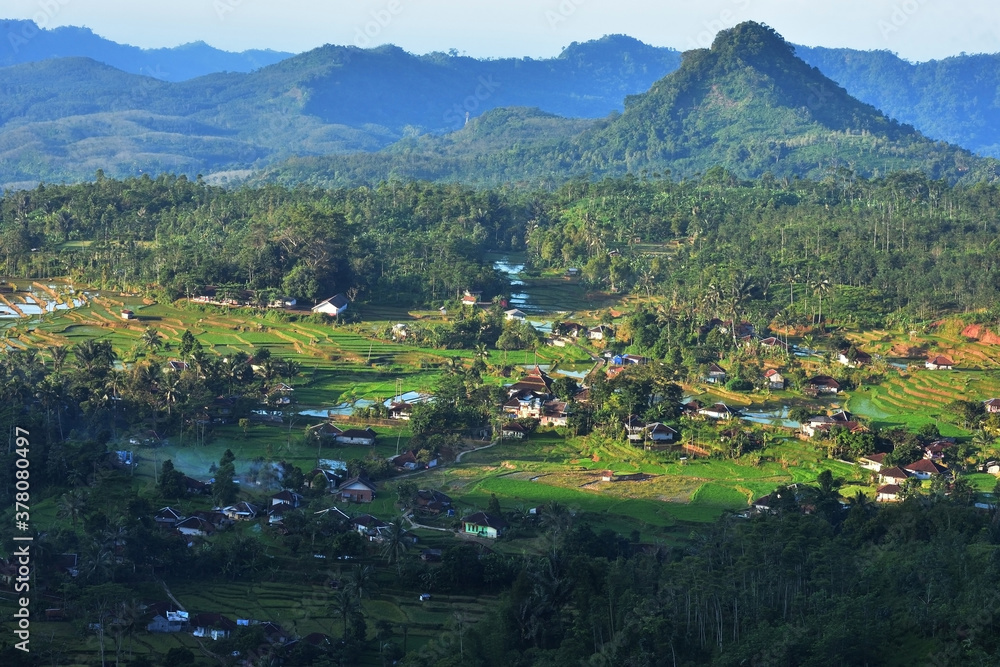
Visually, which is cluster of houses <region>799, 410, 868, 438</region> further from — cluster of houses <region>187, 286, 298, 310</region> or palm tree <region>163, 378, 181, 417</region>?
cluster of houses <region>187, 286, 298, 310</region>

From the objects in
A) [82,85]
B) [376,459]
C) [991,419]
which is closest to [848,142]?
[991,419]

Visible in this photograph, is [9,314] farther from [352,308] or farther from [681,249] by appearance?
[681,249]

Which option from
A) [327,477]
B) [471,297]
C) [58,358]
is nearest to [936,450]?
[327,477]

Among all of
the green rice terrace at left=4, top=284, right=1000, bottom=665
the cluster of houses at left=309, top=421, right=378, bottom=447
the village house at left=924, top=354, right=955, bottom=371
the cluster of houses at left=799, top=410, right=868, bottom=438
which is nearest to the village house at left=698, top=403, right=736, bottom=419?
the green rice terrace at left=4, top=284, right=1000, bottom=665

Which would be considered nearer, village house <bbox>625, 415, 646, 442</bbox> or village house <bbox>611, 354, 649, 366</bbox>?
village house <bbox>625, 415, 646, 442</bbox>

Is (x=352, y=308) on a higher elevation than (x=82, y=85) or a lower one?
lower
